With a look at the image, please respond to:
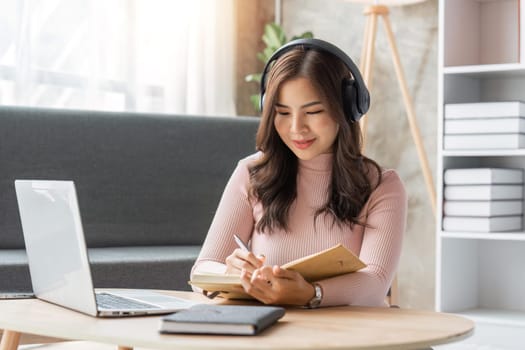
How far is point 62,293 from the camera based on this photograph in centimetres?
137

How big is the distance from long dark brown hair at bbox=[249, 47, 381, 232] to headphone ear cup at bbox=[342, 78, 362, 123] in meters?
0.01

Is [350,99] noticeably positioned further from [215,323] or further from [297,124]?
[215,323]

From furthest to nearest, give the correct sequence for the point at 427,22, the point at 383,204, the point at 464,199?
the point at 427,22 < the point at 464,199 < the point at 383,204

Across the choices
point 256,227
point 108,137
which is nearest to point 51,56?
point 108,137

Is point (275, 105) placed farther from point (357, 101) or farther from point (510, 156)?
point (510, 156)

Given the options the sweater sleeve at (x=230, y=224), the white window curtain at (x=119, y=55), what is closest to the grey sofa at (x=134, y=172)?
the white window curtain at (x=119, y=55)

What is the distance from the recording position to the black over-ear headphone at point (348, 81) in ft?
5.43

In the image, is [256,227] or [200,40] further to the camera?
[200,40]

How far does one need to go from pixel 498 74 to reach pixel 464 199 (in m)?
0.49

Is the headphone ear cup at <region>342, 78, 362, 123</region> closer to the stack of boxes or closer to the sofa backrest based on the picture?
the stack of boxes

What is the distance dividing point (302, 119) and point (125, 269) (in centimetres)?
120

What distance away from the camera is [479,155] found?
2939 millimetres

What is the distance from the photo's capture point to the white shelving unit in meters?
2.95

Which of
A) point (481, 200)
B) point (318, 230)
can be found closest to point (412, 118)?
point (481, 200)
